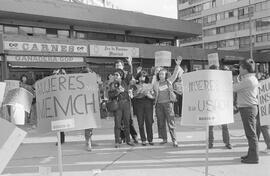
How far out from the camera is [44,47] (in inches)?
966

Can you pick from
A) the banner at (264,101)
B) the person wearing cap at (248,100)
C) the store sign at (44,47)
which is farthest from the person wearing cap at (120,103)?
the store sign at (44,47)

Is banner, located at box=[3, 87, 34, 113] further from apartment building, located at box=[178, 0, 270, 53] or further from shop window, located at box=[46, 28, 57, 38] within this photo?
apartment building, located at box=[178, 0, 270, 53]

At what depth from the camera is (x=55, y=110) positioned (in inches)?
203

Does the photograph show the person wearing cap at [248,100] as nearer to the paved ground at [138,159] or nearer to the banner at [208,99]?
the paved ground at [138,159]

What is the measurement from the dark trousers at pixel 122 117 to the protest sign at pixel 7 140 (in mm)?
5197

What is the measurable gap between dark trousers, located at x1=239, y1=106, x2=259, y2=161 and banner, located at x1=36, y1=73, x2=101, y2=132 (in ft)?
9.03

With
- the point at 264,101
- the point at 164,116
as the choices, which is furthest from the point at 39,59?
the point at 264,101

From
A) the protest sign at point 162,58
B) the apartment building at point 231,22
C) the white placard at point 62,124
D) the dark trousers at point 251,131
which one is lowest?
the dark trousers at point 251,131

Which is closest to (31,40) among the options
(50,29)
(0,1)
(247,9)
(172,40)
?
(0,1)

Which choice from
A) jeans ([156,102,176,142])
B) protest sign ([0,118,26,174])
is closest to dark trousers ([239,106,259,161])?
jeans ([156,102,176,142])

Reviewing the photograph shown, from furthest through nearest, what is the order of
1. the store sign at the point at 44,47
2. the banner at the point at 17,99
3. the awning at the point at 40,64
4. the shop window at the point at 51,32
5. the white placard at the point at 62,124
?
the shop window at the point at 51,32, the store sign at the point at 44,47, the awning at the point at 40,64, the white placard at the point at 62,124, the banner at the point at 17,99

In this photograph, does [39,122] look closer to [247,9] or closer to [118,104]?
[118,104]

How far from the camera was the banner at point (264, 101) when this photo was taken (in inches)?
285

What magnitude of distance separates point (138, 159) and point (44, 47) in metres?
18.4
